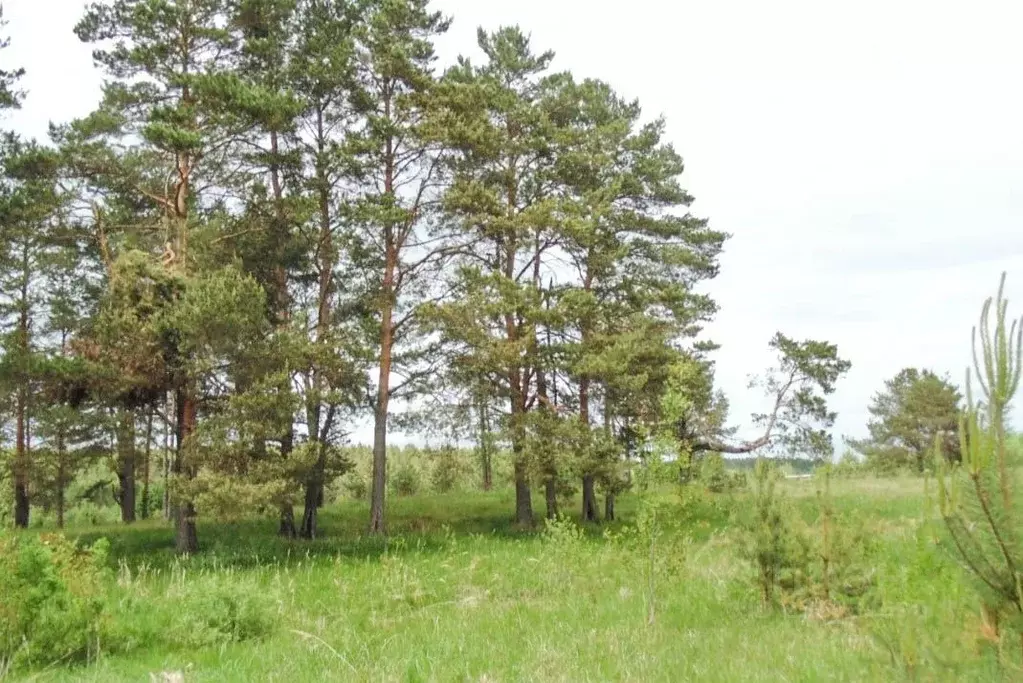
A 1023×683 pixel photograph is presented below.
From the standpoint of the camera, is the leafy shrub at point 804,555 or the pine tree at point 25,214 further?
the pine tree at point 25,214

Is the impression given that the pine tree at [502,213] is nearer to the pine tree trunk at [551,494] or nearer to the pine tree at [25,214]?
the pine tree trunk at [551,494]

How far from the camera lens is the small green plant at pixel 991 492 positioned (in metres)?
2.08

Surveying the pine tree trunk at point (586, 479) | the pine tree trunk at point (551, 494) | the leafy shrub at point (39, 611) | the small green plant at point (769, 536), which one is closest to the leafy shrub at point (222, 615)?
the leafy shrub at point (39, 611)

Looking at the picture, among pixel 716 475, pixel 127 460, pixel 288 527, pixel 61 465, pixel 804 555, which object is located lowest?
pixel 288 527

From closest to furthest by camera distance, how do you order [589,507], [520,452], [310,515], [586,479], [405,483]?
[520,452], [310,515], [586,479], [589,507], [405,483]

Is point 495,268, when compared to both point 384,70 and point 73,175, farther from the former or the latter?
point 73,175

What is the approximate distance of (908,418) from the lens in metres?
47.5

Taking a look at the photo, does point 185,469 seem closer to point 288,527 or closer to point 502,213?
point 288,527

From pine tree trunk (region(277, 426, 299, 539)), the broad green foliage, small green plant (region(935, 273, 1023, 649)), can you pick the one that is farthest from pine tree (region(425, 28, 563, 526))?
the broad green foliage

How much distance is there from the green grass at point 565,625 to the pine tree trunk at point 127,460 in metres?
10.1

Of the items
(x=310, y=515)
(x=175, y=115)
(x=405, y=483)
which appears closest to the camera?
(x=175, y=115)

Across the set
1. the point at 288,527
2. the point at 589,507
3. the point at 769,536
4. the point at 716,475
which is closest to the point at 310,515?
the point at 288,527

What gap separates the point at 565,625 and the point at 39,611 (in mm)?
4847

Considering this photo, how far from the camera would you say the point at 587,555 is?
12.2 metres
